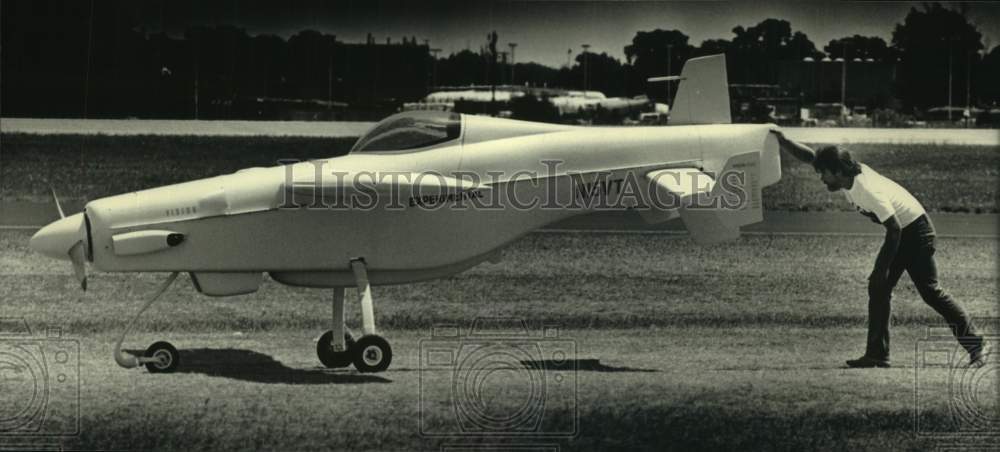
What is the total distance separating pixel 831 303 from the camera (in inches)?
286

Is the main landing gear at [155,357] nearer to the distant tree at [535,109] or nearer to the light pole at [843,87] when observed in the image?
the distant tree at [535,109]

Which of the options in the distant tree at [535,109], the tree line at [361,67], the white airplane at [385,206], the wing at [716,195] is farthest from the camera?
the tree line at [361,67]

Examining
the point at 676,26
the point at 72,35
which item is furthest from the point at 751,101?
the point at 72,35

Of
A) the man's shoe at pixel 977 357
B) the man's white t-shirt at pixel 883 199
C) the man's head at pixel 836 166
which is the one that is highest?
the man's head at pixel 836 166

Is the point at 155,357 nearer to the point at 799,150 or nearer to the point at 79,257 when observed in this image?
the point at 79,257

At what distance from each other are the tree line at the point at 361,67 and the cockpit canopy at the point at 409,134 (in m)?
0.91

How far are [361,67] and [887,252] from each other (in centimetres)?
272

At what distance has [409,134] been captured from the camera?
19.8 ft

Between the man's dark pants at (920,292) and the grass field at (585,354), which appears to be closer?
the grass field at (585,354)

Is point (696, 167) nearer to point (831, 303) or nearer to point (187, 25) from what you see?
point (831, 303)

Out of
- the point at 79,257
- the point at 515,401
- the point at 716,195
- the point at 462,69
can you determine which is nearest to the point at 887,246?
the point at 716,195

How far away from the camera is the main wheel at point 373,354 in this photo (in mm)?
6000

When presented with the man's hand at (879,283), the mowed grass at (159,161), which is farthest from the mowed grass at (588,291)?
the man's hand at (879,283)

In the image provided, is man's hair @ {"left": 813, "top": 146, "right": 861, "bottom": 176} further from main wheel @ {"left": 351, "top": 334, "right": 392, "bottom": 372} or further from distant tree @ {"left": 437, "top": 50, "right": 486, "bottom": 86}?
main wheel @ {"left": 351, "top": 334, "right": 392, "bottom": 372}
